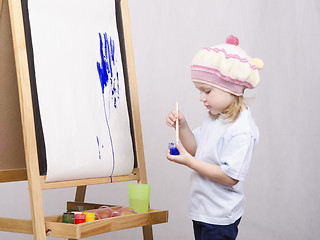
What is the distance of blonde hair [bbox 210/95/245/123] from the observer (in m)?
1.97

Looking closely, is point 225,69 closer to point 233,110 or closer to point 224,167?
point 233,110

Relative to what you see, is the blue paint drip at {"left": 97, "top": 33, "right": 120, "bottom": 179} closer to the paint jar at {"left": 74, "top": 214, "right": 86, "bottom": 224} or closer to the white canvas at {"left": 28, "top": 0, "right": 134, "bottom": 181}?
the white canvas at {"left": 28, "top": 0, "right": 134, "bottom": 181}

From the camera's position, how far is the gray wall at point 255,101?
3285mm

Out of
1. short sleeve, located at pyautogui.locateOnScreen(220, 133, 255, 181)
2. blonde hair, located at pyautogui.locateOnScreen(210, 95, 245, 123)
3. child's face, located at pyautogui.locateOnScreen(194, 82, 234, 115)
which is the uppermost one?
child's face, located at pyautogui.locateOnScreen(194, 82, 234, 115)

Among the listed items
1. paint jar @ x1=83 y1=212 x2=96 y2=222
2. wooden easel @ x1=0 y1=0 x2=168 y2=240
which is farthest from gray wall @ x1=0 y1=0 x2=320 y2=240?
paint jar @ x1=83 y1=212 x2=96 y2=222

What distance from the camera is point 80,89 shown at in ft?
6.67

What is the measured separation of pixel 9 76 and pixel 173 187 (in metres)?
1.65

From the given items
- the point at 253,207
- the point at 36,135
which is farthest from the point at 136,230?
the point at 36,135

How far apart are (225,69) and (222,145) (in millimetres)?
293

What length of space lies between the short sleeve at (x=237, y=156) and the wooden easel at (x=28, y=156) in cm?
38

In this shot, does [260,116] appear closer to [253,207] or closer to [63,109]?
[253,207]

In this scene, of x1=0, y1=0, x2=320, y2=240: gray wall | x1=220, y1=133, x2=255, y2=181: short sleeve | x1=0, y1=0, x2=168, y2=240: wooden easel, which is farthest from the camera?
x1=0, y1=0, x2=320, y2=240: gray wall

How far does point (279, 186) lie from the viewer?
11.7 ft

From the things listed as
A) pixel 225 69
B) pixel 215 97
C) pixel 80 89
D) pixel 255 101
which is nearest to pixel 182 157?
pixel 215 97
